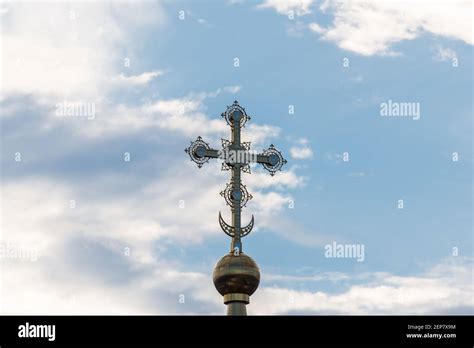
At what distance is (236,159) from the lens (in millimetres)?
59500

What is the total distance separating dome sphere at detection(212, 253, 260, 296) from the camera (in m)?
57.0

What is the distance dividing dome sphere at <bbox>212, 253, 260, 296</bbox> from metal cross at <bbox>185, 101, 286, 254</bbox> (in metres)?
0.98

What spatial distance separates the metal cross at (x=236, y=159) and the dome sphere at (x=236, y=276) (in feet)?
3.21

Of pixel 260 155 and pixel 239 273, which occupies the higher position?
pixel 260 155

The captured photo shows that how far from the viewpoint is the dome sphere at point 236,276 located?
2244 inches

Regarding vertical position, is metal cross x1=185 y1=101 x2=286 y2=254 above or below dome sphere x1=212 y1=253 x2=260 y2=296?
above

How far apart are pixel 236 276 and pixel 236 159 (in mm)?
6716
